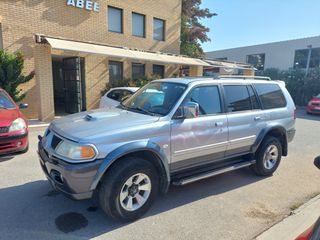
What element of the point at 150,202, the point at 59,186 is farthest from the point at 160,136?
the point at 59,186

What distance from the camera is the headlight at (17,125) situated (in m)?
4.92

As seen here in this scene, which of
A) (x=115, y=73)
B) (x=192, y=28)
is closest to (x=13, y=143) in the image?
(x=115, y=73)

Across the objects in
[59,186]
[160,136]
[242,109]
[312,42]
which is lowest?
[59,186]

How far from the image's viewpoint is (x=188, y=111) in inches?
132

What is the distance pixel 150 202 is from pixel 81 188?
0.99 m

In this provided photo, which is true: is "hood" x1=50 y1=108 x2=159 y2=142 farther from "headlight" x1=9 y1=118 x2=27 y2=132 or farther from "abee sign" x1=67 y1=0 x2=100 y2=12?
"abee sign" x1=67 y1=0 x2=100 y2=12

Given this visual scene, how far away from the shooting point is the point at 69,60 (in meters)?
11.8

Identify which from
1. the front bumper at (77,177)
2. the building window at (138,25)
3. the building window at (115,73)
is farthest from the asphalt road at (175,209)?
the building window at (138,25)

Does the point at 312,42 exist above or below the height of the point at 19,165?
above

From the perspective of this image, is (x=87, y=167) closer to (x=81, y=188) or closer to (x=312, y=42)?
(x=81, y=188)

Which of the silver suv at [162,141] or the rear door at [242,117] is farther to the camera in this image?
the rear door at [242,117]

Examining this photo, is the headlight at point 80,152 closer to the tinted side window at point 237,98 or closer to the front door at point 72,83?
the tinted side window at point 237,98

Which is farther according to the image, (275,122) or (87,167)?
(275,122)

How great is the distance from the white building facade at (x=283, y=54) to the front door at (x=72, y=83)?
811 inches
